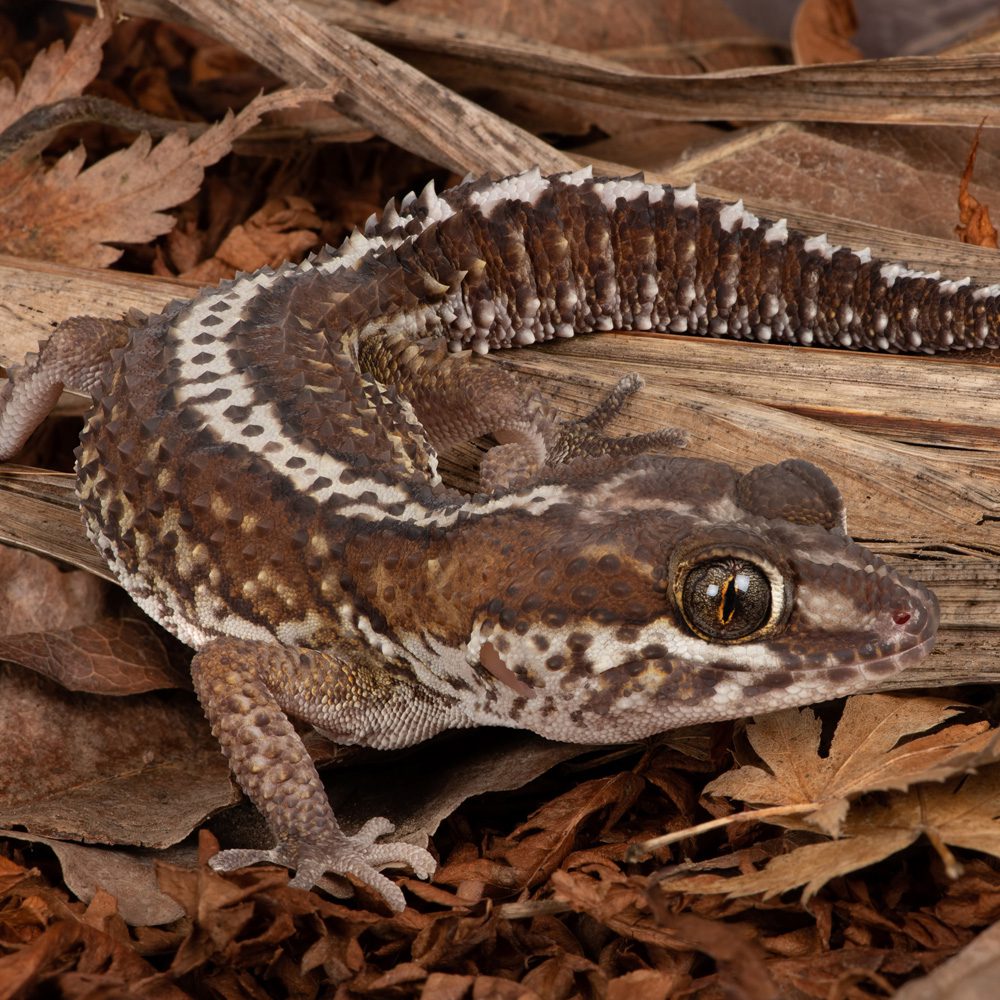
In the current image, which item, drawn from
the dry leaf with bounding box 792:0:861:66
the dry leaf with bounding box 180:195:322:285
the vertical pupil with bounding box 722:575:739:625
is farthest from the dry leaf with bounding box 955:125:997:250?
the dry leaf with bounding box 180:195:322:285

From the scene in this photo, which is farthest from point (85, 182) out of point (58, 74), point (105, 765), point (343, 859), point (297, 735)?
point (343, 859)

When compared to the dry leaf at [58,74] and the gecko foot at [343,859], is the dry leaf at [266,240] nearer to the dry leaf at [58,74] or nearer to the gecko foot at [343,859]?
the dry leaf at [58,74]

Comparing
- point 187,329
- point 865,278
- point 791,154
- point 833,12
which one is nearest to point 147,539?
point 187,329

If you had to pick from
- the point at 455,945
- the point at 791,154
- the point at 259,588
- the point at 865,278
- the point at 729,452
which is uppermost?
the point at 791,154

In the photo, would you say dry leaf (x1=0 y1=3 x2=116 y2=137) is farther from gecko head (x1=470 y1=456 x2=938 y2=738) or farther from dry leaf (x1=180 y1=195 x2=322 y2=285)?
gecko head (x1=470 y1=456 x2=938 y2=738)

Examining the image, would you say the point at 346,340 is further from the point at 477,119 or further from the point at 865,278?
the point at 865,278

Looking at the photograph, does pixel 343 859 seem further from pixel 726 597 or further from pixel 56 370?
pixel 56 370
